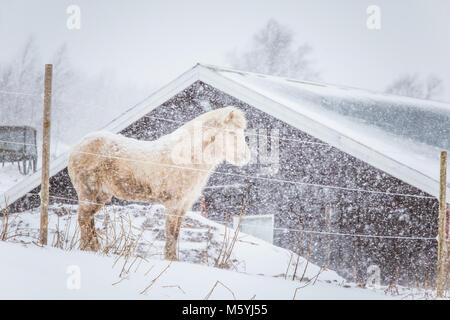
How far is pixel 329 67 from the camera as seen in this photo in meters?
3.81

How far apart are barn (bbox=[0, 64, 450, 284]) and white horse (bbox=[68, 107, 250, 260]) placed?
4.8 inches

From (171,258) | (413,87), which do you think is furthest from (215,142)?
(413,87)

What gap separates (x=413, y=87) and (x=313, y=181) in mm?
2619

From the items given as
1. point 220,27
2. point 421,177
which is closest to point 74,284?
point 421,177

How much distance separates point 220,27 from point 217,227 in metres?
1.53

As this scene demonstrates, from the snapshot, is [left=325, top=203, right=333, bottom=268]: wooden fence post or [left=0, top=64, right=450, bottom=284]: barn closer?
[left=0, top=64, right=450, bottom=284]: barn

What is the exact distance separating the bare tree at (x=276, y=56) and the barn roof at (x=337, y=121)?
30 centimetres

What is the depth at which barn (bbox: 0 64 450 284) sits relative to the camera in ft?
8.38

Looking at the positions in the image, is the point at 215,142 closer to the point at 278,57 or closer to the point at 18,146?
the point at 18,146

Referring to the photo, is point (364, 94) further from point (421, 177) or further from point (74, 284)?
point (74, 284)

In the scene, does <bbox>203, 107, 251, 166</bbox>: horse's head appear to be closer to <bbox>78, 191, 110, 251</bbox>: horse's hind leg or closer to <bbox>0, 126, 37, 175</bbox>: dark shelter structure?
<bbox>78, 191, 110, 251</bbox>: horse's hind leg

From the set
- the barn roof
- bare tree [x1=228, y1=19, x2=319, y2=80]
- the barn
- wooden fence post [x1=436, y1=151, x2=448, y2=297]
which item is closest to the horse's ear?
the barn

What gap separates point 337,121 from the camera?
292cm

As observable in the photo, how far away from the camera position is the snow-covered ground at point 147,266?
1.66 metres
